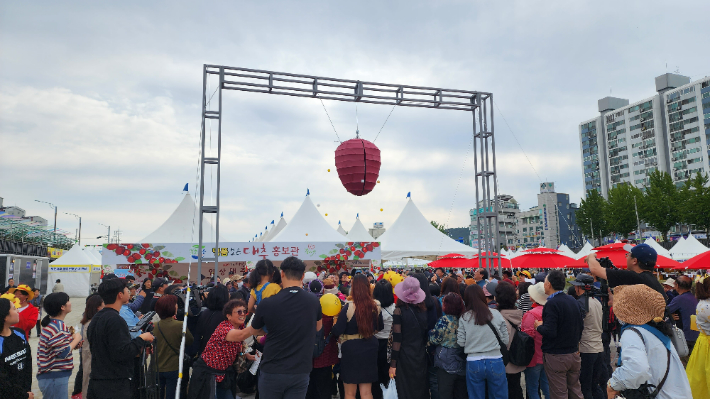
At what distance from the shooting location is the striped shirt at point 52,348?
12.6ft

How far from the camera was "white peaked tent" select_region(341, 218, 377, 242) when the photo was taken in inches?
815

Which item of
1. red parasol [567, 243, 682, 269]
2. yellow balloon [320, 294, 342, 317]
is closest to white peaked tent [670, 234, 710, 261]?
red parasol [567, 243, 682, 269]

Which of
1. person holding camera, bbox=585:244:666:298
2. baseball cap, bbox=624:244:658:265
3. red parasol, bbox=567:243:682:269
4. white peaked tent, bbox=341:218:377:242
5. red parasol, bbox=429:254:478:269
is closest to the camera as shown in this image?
person holding camera, bbox=585:244:666:298

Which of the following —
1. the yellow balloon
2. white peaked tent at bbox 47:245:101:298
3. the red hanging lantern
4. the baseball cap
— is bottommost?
white peaked tent at bbox 47:245:101:298

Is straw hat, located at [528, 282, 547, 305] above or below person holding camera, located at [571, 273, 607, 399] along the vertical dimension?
above

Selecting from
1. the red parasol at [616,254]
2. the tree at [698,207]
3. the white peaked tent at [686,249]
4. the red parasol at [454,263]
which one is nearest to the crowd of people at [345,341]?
the red parasol at [616,254]

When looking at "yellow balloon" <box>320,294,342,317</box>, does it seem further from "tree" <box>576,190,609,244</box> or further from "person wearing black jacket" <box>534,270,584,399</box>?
"tree" <box>576,190,609,244</box>

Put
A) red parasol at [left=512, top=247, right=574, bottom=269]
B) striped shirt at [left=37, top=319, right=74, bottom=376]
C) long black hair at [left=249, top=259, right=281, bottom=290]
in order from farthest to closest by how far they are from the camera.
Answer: red parasol at [left=512, top=247, right=574, bottom=269] < long black hair at [left=249, top=259, right=281, bottom=290] < striped shirt at [left=37, top=319, right=74, bottom=376]

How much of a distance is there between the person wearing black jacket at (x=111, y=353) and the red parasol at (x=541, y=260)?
32.6 feet

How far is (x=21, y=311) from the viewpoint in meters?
5.14

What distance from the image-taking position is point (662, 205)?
36.8 metres

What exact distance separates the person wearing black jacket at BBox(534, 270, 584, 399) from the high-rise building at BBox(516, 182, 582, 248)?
80.5 m

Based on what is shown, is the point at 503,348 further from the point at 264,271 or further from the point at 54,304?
the point at 54,304

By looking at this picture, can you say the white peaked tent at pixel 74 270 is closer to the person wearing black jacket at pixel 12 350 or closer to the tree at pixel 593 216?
the person wearing black jacket at pixel 12 350
